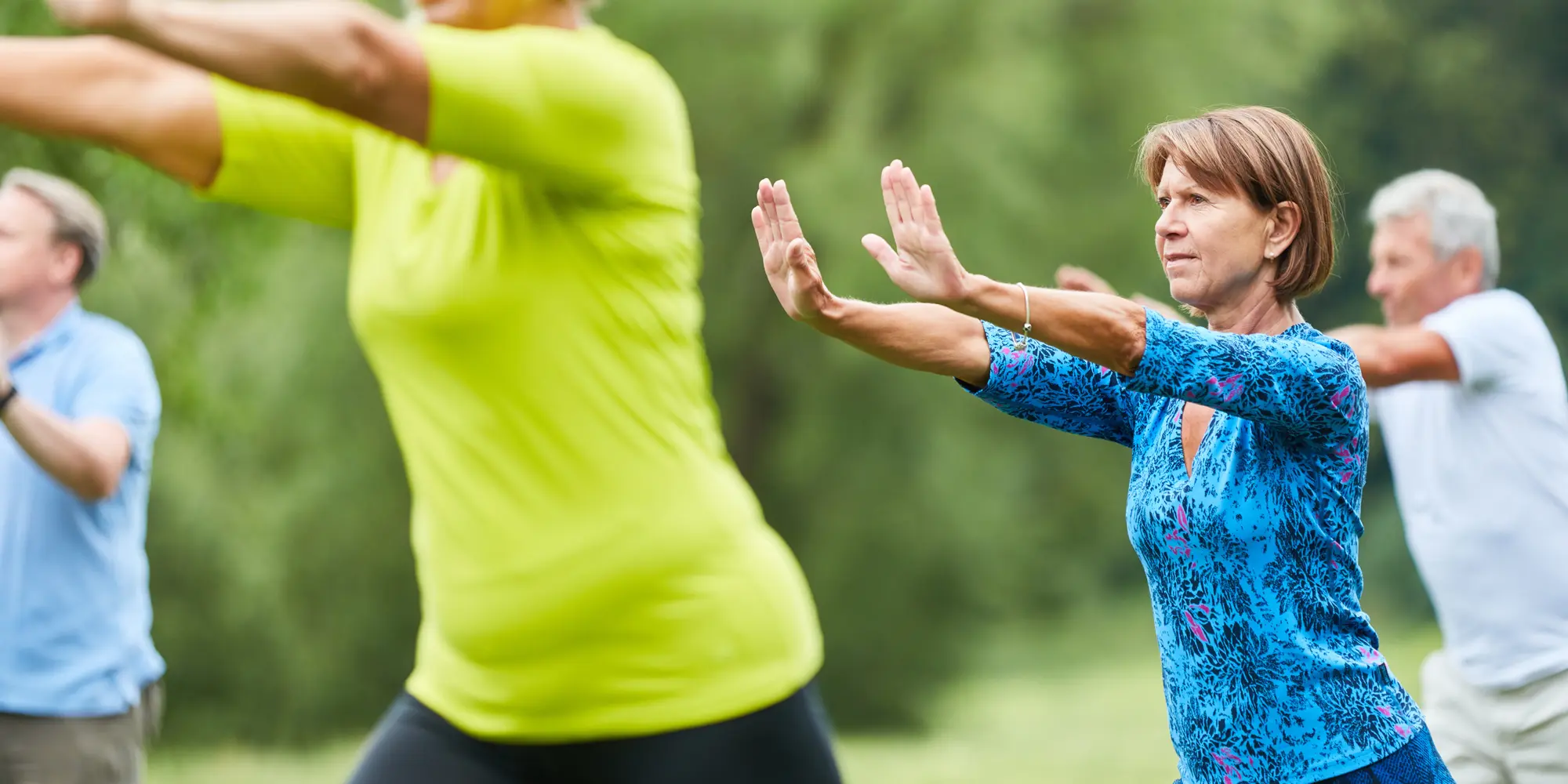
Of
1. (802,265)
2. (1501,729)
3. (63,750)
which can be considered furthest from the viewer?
(1501,729)

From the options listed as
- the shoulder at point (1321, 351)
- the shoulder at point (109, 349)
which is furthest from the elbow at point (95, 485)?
the shoulder at point (1321, 351)

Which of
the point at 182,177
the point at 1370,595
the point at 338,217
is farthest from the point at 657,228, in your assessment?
the point at 1370,595

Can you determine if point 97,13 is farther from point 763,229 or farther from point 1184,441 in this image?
point 1184,441

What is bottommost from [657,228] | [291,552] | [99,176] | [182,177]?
[291,552]

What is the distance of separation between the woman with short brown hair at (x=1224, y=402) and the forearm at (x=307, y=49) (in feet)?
1.81

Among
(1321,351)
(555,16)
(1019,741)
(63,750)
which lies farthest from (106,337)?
(1019,741)

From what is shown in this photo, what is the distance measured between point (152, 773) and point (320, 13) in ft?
29.1

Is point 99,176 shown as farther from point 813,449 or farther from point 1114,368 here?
point 1114,368

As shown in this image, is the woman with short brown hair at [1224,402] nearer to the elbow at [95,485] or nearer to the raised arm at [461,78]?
the raised arm at [461,78]

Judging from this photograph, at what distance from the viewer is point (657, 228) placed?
7.25 feet

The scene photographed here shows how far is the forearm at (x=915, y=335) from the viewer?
7.31 ft

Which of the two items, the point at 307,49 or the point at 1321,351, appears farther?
the point at 1321,351

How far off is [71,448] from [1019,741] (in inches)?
316

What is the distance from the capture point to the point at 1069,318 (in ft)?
6.70
